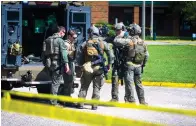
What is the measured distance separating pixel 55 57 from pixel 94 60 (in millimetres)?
742

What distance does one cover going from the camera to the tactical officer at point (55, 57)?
958cm

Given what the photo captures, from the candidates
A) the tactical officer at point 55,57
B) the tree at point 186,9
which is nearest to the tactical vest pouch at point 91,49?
the tactical officer at point 55,57

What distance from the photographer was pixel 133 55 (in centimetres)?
992

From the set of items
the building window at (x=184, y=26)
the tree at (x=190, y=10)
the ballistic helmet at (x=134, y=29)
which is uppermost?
the tree at (x=190, y=10)

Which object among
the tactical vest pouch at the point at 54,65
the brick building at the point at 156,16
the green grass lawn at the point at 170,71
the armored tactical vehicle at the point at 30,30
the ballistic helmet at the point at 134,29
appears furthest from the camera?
the brick building at the point at 156,16

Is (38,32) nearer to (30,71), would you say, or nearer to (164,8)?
(30,71)

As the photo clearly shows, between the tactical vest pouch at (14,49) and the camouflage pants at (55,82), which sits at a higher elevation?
the tactical vest pouch at (14,49)

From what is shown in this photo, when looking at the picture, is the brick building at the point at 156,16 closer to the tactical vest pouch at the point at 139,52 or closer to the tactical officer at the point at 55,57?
the tactical vest pouch at the point at 139,52

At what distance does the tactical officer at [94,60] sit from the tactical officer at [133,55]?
15.7 inches

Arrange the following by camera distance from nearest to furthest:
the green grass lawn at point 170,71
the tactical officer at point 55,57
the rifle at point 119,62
Result: the tactical officer at point 55,57 → the rifle at point 119,62 → the green grass lawn at point 170,71

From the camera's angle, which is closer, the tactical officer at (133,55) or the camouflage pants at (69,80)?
the tactical officer at (133,55)

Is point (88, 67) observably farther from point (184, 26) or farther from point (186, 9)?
point (184, 26)

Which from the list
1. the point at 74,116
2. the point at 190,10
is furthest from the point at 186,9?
the point at 74,116

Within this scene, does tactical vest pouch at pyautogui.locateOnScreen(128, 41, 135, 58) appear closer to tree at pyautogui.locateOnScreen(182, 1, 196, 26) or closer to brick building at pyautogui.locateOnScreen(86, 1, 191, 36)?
tree at pyautogui.locateOnScreen(182, 1, 196, 26)
